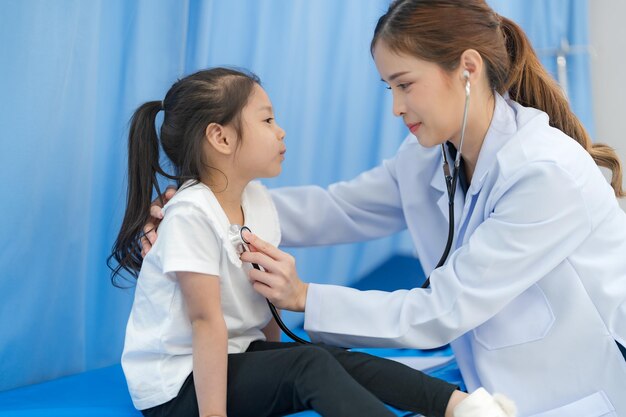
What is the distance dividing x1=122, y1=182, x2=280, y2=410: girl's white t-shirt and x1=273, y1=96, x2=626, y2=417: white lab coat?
205 mm

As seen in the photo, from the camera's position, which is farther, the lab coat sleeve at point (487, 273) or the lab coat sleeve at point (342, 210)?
the lab coat sleeve at point (342, 210)

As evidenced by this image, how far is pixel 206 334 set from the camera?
3.83 feet

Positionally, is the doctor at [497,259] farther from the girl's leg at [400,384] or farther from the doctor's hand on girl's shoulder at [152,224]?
the doctor's hand on girl's shoulder at [152,224]

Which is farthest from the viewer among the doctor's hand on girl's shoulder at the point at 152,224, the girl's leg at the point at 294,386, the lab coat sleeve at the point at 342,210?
the lab coat sleeve at the point at 342,210

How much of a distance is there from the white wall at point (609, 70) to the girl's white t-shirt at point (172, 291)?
178 centimetres

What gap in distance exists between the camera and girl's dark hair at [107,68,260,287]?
1.33 meters

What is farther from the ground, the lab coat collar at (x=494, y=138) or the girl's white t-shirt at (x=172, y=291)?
the lab coat collar at (x=494, y=138)

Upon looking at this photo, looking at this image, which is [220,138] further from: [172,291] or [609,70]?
[609,70]

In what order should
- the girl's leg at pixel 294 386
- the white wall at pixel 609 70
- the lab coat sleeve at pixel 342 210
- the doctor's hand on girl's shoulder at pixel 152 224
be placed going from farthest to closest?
the white wall at pixel 609 70 < the lab coat sleeve at pixel 342 210 < the doctor's hand on girl's shoulder at pixel 152 224 < the girl's leg at pixel 294 386

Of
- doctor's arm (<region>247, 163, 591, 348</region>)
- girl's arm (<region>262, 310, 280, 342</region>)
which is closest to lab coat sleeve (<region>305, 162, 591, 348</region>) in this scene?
doctor's arm (<region>247, 163, 591, 348</region>)

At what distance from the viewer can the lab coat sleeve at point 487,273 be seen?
49.7 inches

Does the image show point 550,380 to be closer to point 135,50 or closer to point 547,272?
point 547,272

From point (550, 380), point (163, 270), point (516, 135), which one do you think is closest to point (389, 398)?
point (550, 380)

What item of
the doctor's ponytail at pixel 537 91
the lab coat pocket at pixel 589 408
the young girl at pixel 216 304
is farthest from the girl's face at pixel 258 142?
the lab coat pocket at pixel 589 408
